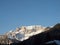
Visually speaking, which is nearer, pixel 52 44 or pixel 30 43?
pixel 52 44

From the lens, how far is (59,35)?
171125 millimetres

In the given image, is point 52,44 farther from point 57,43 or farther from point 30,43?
point 30,43

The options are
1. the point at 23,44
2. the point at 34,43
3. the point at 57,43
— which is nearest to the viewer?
the point at 57,43

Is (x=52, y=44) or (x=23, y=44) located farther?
(x=23, y=44)

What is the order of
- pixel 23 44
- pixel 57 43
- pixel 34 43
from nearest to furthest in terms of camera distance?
pixel 57 43 < pixel 34 43 < pixel 23 44

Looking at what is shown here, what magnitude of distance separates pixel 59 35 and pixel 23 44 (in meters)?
29.9

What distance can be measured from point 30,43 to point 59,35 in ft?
78.3

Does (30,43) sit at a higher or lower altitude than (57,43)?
higher

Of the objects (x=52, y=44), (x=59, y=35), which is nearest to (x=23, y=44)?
(x=59, y=35)

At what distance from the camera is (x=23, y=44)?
178 metres

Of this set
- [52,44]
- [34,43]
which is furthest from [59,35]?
[52,44]

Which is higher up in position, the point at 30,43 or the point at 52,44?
the point at 30,43

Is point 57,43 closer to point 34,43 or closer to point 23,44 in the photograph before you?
point 34,43

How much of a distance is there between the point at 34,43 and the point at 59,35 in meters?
21.1
